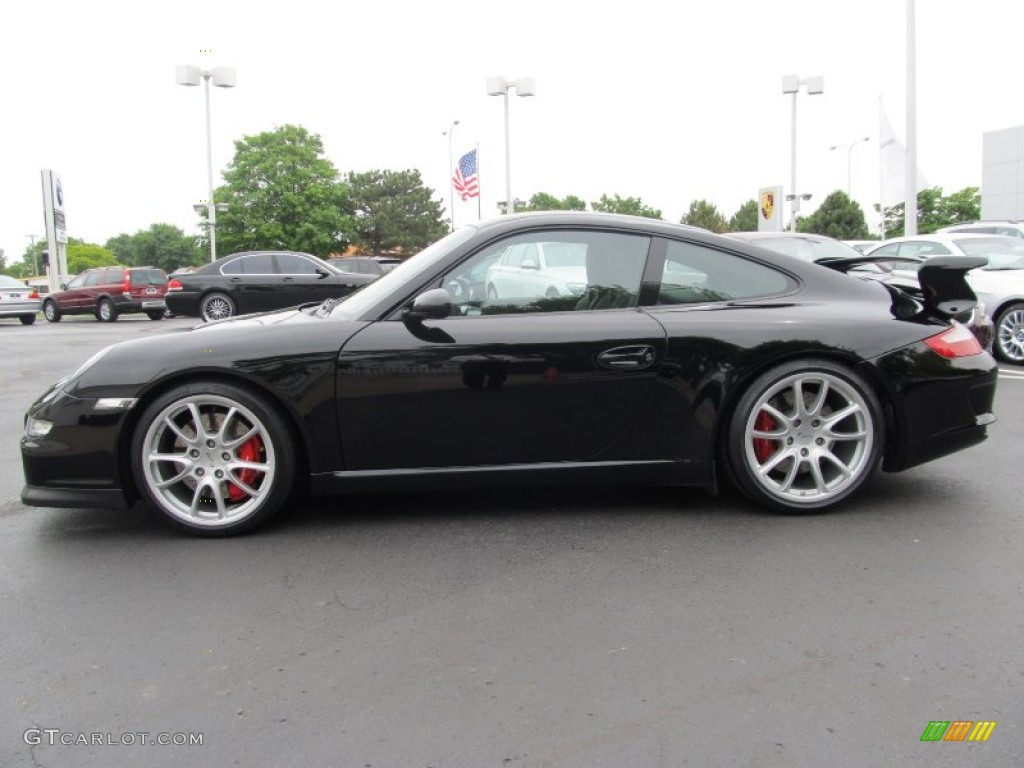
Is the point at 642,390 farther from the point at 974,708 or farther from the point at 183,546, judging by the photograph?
the point at 183,546

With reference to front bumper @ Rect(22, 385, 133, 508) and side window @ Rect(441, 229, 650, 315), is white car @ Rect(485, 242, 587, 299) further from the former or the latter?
front bumper @ Rect(22, 385, 133, 508)

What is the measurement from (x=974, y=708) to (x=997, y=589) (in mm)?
923

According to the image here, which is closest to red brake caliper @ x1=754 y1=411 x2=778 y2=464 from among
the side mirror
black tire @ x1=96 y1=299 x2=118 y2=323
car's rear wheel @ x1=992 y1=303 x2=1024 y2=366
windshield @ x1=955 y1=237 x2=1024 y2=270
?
the side mirror

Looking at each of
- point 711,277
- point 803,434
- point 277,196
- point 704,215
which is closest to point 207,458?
point 711,277

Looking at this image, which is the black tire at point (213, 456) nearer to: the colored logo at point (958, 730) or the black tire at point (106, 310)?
the colored logo at point (958, 730)

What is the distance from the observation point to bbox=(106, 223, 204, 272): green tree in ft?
422

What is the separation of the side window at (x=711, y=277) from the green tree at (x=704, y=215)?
245ft

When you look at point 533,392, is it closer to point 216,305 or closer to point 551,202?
point 216,305

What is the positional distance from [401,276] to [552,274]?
71 centimetres

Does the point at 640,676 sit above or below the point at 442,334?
below

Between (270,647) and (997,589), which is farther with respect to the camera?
(997,589)

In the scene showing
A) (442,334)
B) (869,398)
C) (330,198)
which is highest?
(330,198)

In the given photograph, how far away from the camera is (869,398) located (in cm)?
386

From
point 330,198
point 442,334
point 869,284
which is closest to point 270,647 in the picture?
point 442,334
